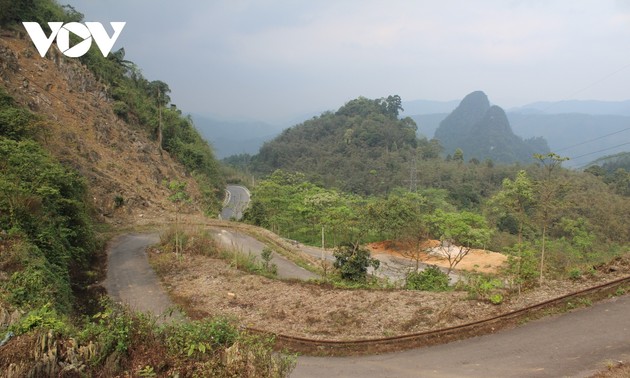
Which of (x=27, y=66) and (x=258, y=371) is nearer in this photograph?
(x=258, y=371)

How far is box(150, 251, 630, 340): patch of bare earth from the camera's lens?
842cm

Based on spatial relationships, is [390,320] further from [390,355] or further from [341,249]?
[341,249]

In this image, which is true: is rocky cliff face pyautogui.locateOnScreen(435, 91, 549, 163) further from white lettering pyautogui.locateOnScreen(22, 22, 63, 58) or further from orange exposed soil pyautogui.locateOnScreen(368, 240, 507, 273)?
white lettering pyautogui.locateOnScreen(22, 22, 63, 58)

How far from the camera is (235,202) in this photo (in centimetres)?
5131

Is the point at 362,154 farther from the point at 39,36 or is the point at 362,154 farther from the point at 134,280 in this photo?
the point at 134,280

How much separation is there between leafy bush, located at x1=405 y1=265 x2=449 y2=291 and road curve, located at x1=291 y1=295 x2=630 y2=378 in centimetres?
343

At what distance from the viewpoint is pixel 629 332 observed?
7070mm

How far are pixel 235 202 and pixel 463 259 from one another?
99.3 feet

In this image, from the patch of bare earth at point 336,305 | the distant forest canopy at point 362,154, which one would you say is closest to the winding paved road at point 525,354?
the patch of bare earth at point 336,305

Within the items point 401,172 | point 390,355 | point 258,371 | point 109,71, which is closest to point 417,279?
point 390,355

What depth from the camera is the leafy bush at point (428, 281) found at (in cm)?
1118

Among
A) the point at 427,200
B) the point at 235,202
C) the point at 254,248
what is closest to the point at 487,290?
the point at 254,248

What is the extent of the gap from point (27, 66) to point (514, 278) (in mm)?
29533

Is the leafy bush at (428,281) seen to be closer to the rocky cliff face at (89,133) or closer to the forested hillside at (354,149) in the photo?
the rocky cliff face at (89,133)
